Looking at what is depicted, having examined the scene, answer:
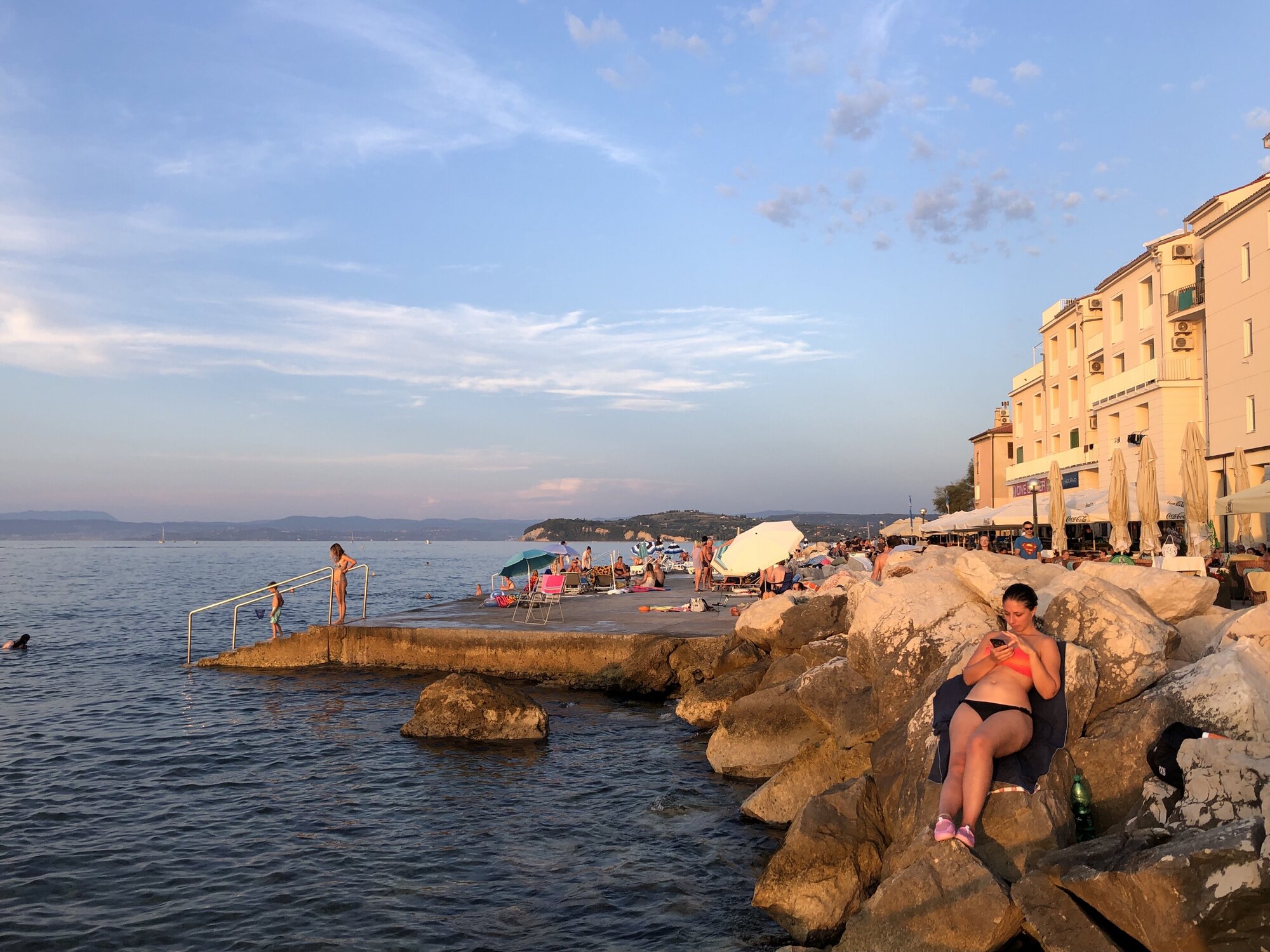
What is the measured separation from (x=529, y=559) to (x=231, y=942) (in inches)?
696

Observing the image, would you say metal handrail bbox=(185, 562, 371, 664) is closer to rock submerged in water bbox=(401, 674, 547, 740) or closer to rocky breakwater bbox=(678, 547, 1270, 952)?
rock submerged in water bbox=(401, 674, 547, 740)

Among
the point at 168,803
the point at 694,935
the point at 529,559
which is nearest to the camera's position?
the point at 694,935

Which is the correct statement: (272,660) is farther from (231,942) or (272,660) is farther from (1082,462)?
(1082,462)

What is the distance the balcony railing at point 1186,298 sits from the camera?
3192 centimetres

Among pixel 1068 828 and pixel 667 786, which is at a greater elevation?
pixel 1068 828

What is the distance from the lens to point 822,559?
32219mm

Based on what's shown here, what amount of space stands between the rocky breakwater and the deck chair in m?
10.2

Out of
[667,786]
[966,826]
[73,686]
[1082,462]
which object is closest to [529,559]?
[73,686]

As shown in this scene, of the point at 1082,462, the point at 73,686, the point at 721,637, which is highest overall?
the point at 1082,462

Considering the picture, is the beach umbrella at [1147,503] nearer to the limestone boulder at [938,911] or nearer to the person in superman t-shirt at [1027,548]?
the person in superman t-shirt at [1027,548]

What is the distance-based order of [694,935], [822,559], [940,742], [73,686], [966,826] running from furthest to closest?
A: [822,559] → [73,686] → [694,935] → [940,742] → [966,826]

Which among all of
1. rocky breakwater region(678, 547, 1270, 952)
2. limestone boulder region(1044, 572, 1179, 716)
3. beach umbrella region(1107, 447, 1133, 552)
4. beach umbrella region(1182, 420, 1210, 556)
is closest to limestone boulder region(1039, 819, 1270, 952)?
rocky breakwater region(678, 547, 1270, 952)

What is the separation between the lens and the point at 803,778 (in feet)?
30.0

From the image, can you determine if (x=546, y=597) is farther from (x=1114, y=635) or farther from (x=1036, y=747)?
(x=1036, y=747)
